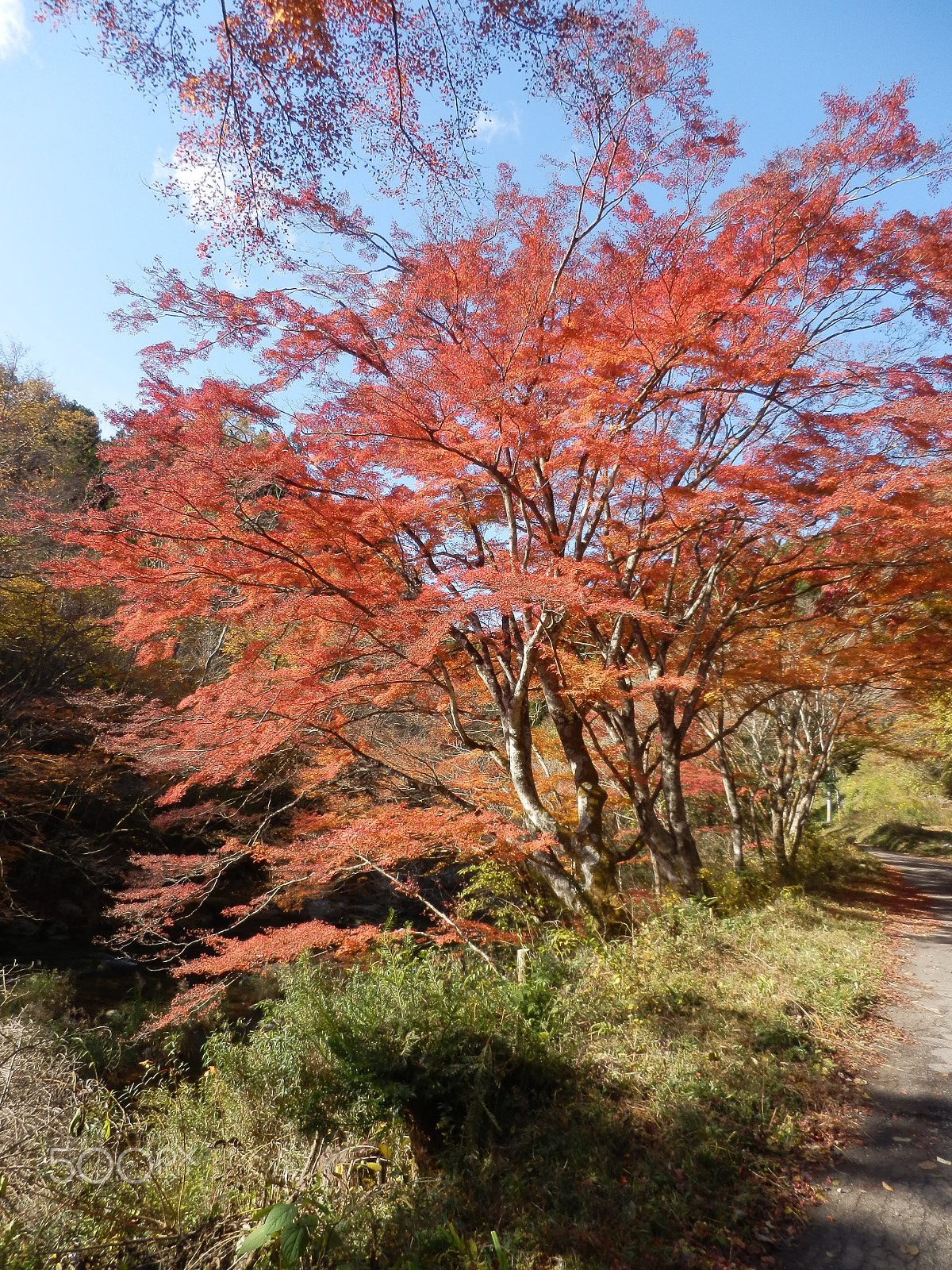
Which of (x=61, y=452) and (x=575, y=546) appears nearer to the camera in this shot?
(x=575, y=546)

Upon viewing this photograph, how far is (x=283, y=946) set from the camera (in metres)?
7.30

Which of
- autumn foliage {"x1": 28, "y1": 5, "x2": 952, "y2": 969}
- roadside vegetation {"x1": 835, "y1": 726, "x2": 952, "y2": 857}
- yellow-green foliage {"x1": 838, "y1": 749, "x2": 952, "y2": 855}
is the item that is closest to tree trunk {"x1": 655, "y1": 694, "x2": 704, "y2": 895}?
autumn foliage {"x1": 28, "y1": 5, "x2": 952, "y2": 969}

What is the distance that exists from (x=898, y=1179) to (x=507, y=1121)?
2.08m

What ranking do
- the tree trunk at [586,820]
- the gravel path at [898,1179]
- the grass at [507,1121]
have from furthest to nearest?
the tree trunk at [586,820] → the grass at [507,1121] → the gravel path at [898,1179]

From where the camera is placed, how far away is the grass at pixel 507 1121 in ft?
8.86

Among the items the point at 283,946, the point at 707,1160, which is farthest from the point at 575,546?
the point at 283,946

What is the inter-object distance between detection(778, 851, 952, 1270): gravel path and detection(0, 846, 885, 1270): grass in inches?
6.3

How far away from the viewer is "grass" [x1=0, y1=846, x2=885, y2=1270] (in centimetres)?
270

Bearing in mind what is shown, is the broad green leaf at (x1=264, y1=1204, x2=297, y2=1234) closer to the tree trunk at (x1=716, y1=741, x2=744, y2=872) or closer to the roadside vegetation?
the tree trunk at (x1=716, y1=741, x2=744, y2=872)

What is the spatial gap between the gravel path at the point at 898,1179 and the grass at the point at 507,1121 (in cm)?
16

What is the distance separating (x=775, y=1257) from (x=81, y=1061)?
23.0 ft

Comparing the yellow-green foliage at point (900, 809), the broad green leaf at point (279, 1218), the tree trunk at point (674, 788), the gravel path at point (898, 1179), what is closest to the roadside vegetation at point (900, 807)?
the yellow-green foliage at point (900, 809)

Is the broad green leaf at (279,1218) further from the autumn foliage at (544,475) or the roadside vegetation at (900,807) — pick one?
the roadside vegetation at (900,807)

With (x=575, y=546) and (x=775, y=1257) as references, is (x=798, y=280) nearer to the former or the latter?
(x=575, y=546)
